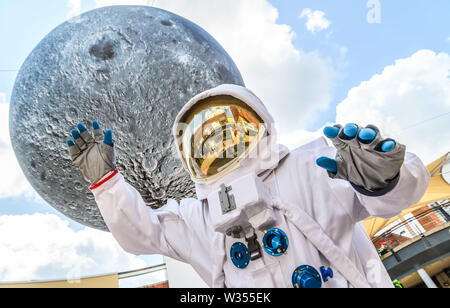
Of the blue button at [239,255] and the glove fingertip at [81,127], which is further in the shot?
the glove fingertip at [81,127]

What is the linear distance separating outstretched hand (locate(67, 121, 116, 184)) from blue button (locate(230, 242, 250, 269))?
1.99 ft

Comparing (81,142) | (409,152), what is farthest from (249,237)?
(81,142)

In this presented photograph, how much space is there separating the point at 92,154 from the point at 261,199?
2.42ft

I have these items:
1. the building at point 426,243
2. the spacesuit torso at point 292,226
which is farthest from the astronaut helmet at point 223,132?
the building at point 426,243

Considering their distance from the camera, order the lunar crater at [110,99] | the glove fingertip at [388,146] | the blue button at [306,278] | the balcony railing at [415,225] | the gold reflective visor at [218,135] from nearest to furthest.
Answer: the glove fingertip at [388,146] < the blue button at [306,278] < the gold reflective visor at [218,135] < the lunar crater at [110,99] < the balcony railing at [415,225]

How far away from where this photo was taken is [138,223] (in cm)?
107

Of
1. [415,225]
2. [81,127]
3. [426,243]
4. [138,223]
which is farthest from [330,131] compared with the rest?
[415,225]

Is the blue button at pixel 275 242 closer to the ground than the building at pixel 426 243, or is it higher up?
closer to the ground

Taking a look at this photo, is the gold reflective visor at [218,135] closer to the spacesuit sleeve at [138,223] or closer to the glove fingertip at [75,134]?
the spacesuit sleeve at [138,223]

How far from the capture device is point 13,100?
216cm

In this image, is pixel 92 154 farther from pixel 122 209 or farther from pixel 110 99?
pixel 110 99

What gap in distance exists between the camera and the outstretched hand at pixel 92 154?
1.04 metres

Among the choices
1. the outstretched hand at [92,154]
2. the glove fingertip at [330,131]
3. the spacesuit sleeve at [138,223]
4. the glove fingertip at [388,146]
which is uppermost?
the outstretched hand at [92,154]
